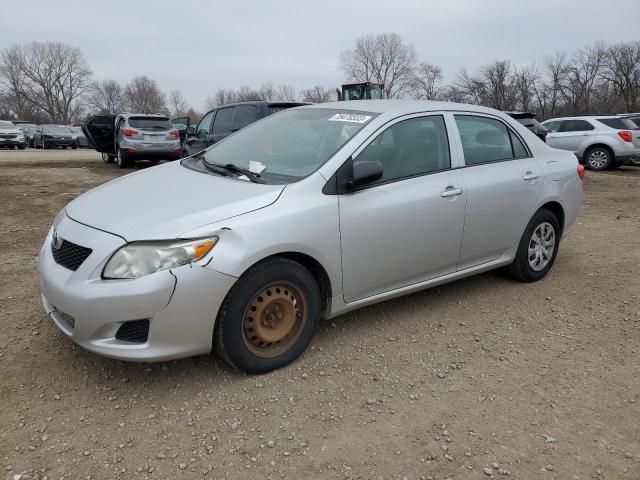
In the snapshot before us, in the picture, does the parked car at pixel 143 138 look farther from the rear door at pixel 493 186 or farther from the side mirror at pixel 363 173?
the side mirror at pixel 363 173

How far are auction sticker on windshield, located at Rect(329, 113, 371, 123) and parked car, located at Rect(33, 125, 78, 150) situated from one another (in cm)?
2889

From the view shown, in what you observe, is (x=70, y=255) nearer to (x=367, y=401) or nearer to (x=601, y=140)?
(x=367, y=401)

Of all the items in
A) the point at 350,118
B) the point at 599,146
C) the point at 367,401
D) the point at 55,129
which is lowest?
the point at 367,401

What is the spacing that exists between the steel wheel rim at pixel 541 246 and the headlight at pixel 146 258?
3.13m

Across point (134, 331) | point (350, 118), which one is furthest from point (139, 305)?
point (350, 118)

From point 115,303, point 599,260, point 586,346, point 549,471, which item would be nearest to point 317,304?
point 115,303

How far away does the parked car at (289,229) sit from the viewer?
2586 millimetres

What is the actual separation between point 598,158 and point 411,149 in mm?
12904

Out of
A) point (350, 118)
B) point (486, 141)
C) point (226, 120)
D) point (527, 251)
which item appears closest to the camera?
point (350, 118)

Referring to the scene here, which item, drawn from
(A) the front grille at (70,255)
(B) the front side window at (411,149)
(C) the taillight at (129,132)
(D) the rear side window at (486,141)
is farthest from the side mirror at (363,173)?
(C) the taillight at (129,132)

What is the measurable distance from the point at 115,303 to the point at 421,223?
2017 millimetres

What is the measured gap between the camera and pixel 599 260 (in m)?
5.25

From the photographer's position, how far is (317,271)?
3.13 m

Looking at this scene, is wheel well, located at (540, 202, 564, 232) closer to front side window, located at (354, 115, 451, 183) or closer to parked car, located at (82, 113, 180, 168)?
front side window, located at (354, 115, 451, 183)
